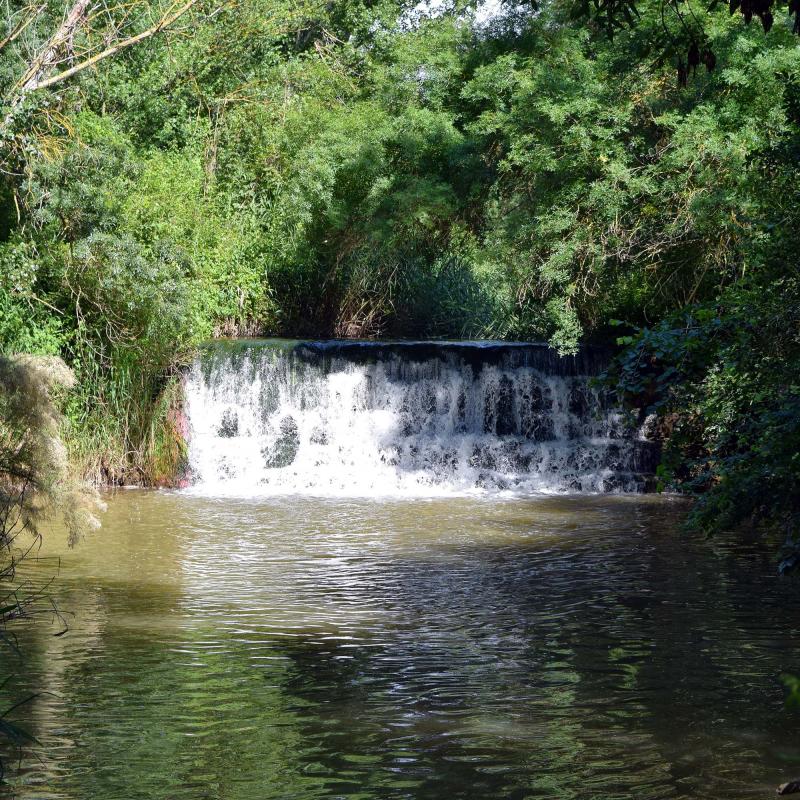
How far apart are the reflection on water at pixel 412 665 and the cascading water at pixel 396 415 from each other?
3599mm

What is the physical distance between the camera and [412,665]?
7902 mm

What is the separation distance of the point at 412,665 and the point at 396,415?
9.80m

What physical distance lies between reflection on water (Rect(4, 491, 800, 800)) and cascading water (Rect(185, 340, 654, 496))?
142 inches

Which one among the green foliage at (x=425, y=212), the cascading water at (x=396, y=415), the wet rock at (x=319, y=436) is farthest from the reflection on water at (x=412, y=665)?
the wet rock at (x=319, y=436)

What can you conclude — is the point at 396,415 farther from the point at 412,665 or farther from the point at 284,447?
the point at 412,665

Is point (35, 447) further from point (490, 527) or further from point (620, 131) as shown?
point (620, 131)

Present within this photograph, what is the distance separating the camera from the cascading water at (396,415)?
55.6 ft

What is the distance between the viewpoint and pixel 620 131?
642 inches

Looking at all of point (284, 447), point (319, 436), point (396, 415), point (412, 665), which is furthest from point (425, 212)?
point (412, 665)

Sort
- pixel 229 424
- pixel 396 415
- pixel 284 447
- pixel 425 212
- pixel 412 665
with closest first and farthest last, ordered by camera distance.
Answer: pixel 412 665 < pixel 284 447 < pixel 229 424 < pixel 396 415 < pixel 425 212

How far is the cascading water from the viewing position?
667 inches

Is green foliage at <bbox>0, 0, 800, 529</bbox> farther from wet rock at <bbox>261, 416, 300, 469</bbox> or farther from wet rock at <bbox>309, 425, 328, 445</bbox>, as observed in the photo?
wet rock at <bbox>309, 425, 328, 445</bbox>

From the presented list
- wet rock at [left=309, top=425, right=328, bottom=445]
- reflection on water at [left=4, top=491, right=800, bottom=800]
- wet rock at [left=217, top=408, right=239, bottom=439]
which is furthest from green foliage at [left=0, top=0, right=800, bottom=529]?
wet rock at [left=309, top=425, right=328, bottom=445]

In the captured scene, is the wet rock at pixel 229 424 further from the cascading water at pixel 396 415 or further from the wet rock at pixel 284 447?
the wet rock at pixel 284 447
